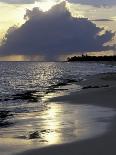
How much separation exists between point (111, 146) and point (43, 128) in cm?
552

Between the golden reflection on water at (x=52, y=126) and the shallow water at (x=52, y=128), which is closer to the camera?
the shallow water at (x=52, y=128)

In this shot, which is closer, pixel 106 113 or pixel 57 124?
pixel 57 124

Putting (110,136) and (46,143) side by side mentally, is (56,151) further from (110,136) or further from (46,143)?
(110,136)

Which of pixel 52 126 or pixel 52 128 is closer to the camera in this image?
pixel 52 128

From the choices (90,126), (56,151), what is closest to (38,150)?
(56,151)

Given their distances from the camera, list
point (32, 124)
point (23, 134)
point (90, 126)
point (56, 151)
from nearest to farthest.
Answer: point (56, 151) < point (23, 134) < point (90, 126) < point (32, 124)

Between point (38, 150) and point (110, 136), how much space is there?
3.44 meters

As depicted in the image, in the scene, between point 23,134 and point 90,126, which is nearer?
point 23,134

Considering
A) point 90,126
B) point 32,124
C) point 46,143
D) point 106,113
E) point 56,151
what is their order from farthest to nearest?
point 106,113, point 32,124, point 90,126, point 46,143, point 56,151

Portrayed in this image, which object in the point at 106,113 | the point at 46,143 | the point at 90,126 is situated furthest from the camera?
the point at 106,113

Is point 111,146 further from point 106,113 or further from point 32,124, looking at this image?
point 106,113

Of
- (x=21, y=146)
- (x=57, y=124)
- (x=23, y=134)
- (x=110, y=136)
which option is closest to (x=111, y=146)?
(x=110, y=136)

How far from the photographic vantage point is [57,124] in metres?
21.0

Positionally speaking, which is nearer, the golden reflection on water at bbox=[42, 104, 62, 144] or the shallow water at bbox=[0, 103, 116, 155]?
the shallow water at bbox=[0, 103, 116, 155]
